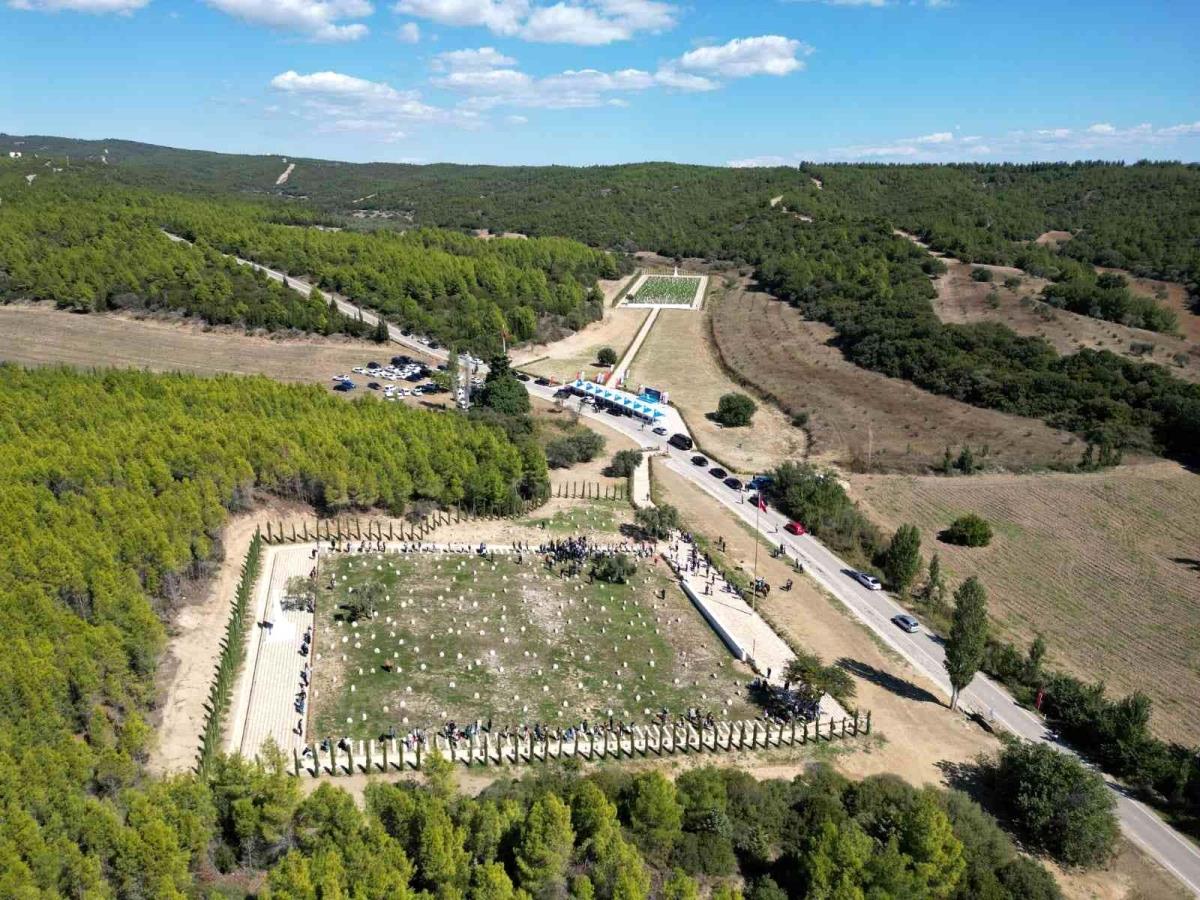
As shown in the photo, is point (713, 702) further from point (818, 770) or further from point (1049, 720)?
point (1049, 720)

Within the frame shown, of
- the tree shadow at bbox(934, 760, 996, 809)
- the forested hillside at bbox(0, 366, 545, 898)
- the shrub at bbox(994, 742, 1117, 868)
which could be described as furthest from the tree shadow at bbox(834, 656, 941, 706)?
the forested hillside at bbox(0, 366, 545, 898)

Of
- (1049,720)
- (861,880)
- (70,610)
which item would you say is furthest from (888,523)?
(70,610)

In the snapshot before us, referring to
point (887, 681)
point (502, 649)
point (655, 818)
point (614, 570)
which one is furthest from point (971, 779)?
point (502, 649)

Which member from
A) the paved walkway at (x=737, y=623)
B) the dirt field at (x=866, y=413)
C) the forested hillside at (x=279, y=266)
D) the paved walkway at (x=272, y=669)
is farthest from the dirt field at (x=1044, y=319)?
the paved walkway at (x=272, y=669)

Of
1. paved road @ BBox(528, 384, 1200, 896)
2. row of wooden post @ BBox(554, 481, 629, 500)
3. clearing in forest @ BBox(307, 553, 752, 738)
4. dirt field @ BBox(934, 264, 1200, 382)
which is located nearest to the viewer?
paved road @ BBox(528, 384, 1200, 896)

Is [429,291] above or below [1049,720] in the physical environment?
above

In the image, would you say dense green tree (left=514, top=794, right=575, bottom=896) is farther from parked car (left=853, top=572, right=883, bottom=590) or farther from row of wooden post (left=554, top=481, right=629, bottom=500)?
row of wooden post (left=554, top=481, right=629, bottom=500)

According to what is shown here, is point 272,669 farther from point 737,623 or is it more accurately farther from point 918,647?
point 918,647
